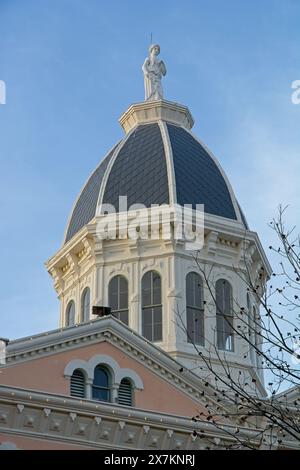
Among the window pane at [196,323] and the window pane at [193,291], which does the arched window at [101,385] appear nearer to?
the window pane at [196,323]

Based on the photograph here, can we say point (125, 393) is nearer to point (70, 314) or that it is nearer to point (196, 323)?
point (196, 323)

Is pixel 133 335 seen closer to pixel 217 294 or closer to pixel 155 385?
pixel 155 385

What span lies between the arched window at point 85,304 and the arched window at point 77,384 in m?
10.3

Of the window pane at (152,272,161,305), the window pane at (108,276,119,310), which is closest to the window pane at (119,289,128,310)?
the window pane at (108,276,119,310)

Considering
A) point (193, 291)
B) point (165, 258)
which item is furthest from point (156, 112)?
point (193, 291)

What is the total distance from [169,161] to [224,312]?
19.6 ft

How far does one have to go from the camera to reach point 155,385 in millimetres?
29922

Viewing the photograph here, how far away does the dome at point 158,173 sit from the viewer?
39.8 m

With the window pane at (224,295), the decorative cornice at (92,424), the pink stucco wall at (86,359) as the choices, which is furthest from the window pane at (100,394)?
the window pane at (224,295)

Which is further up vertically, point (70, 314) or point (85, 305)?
point (70, 314)

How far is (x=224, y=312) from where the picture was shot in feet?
125
